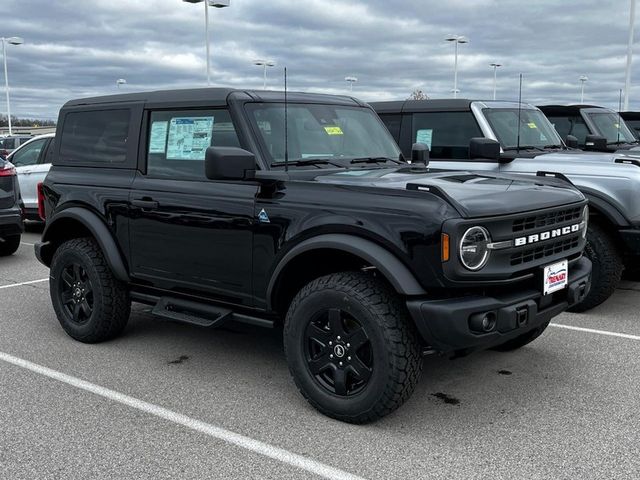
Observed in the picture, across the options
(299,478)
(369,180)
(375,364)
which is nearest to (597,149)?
(369,180)

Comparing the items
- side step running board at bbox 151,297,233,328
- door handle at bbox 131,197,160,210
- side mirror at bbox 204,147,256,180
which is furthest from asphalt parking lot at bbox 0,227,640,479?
side mirror at bbox 204,147,256,180

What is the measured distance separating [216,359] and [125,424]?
121 centimetres

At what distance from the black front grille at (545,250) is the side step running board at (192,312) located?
5.88 feet

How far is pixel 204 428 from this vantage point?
12.0 ft

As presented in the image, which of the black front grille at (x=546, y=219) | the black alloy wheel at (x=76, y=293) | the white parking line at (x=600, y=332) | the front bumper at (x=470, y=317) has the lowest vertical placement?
the white parking line at (x=600, y=332)

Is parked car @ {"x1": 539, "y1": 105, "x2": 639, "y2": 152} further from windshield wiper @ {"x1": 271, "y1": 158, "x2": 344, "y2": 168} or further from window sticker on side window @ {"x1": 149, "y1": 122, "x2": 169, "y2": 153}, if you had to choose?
window sticker on side window @ {"x1": 149, "y1": 122, "x2": 169, "y2": 153}

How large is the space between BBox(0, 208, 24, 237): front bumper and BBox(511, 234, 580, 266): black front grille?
7232 millimetres

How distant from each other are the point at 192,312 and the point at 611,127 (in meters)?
7.78

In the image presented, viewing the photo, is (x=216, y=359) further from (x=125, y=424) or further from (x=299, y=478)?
(x=299, y=478)

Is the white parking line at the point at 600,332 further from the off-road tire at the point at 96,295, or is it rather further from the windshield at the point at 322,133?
the off-road tire at the point at 96,295

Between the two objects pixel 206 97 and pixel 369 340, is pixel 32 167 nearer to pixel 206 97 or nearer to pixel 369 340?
pixel 206 97

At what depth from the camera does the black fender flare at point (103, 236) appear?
4.86m

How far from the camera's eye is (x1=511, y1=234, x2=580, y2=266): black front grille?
364 centimetres

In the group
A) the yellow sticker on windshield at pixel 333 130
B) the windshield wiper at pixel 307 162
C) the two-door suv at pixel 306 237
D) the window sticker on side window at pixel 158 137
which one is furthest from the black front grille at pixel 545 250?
the window sticker on side window at pixel 158 137
